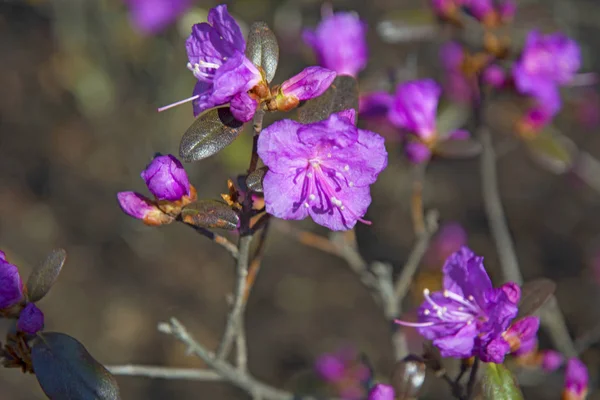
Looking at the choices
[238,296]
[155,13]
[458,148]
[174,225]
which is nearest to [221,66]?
[238,296]

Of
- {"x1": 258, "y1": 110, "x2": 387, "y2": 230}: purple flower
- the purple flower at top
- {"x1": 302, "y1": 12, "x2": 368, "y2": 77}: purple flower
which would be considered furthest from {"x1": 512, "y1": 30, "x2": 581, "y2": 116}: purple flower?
the purple flower at top

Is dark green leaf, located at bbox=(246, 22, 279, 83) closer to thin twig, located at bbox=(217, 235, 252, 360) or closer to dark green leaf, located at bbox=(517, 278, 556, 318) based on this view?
thin twig, located at bbox=(217, 235, 252, 360)

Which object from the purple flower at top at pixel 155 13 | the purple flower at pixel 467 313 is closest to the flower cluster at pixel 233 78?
the purple flower at pixel 467 313

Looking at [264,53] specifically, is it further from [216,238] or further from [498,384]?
[498,384]

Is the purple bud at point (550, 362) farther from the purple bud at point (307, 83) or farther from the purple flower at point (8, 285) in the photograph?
the purple flower at point (8, 285)

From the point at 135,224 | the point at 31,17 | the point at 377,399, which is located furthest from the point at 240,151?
the point at 377,399

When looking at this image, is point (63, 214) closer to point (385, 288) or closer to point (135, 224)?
point (135, 224)

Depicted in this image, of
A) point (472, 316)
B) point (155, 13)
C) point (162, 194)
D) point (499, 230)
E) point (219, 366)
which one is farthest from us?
point (155, 13)
